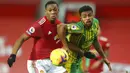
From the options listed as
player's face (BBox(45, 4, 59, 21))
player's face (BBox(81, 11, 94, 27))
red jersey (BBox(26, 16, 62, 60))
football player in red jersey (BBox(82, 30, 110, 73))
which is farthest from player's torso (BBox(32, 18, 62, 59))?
football player in red jersey (BBox(82, 30, 110, 73))

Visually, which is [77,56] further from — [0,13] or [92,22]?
[0,13]

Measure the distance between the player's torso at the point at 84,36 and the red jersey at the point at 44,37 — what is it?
0.85 feet

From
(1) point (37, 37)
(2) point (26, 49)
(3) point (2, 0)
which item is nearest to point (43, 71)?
(1) point (37, 37)

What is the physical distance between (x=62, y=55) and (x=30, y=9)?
764 centimetres

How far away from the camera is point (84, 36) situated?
1167 cm

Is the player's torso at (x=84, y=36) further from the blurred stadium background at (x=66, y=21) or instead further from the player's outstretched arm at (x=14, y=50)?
the blurred stadium background at (x=66, y=21)

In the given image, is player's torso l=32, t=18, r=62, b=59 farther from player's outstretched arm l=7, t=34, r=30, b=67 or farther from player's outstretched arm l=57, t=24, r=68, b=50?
player's outstretched arm l=7, t=34, r=30, b=67

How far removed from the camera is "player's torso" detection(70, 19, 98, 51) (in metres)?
11.6

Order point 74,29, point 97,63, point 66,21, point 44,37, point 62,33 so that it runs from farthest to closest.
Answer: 1. point 66,21
2. point 97,63
3. point 44,37
4. point 74,29
5. point 62,33

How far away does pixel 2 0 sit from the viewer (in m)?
18.8

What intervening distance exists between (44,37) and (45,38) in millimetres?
23

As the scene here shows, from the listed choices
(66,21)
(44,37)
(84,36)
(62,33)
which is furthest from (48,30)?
(66,21)

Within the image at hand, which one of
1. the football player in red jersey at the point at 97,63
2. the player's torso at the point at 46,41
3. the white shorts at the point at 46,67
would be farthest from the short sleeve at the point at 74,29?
the football player in red jersey at the point at 97,63

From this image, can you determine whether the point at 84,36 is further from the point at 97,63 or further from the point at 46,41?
the point at 97,63
